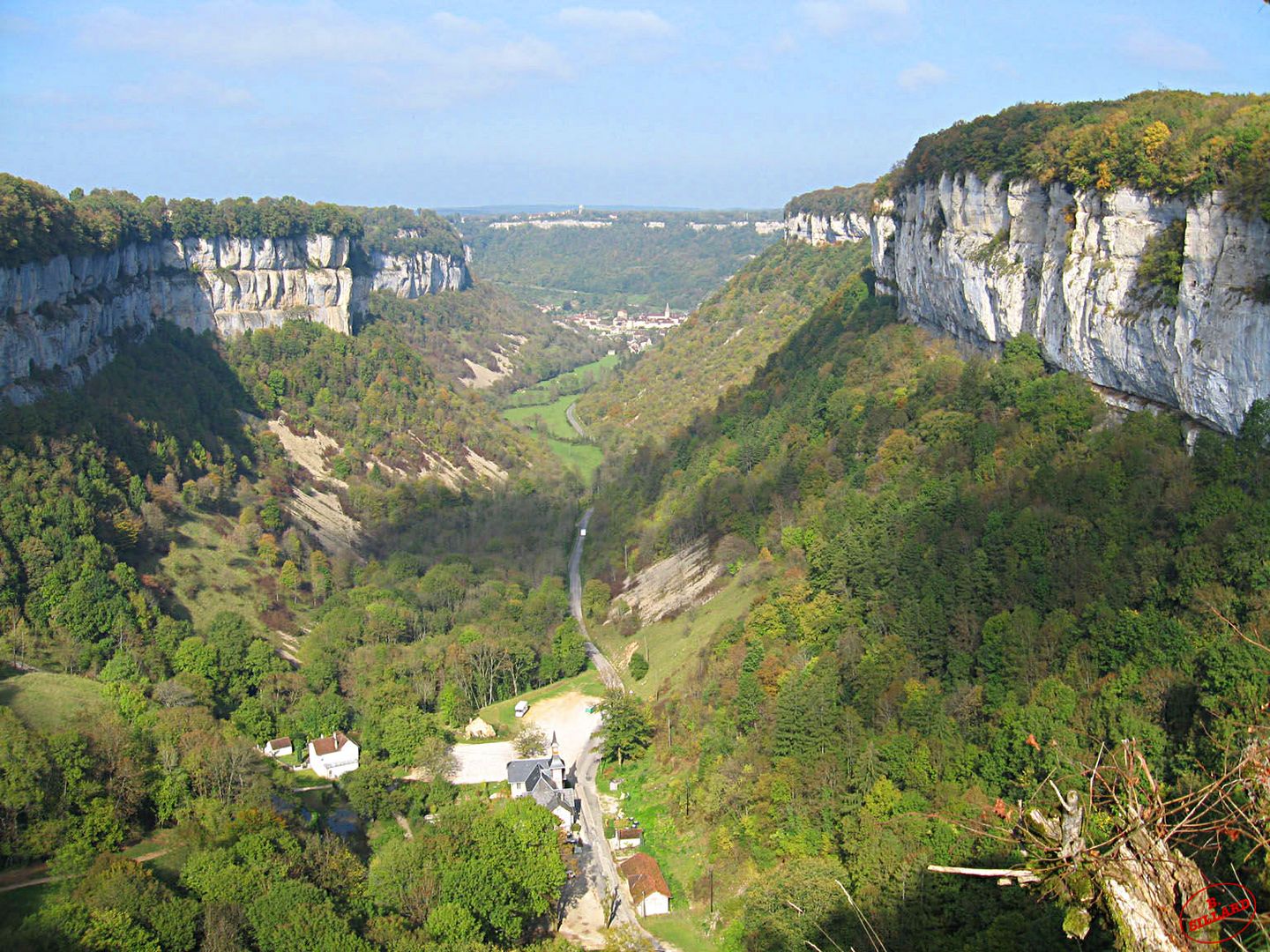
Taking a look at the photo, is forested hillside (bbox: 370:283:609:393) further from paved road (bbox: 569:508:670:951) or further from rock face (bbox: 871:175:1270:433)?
rock face (bbox: 871:175:1270:433)

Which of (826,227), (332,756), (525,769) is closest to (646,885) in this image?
(525,769)

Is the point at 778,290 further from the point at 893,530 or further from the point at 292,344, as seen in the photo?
the point at 893,530

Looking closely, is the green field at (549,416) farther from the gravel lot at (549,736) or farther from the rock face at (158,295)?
the gravel lot at (549,736)

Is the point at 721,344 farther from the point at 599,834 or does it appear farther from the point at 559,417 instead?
the point at 599,834

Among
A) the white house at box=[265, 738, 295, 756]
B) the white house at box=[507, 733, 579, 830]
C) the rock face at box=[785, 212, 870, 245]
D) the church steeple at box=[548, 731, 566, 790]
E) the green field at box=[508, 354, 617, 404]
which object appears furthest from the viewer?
the green field at box=[508, 354, 617, 404]

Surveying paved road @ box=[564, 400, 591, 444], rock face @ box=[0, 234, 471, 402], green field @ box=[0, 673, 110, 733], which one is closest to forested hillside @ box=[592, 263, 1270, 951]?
green field @ box=[0, 673, 110, 733]

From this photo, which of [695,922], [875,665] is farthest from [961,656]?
[695,922]
